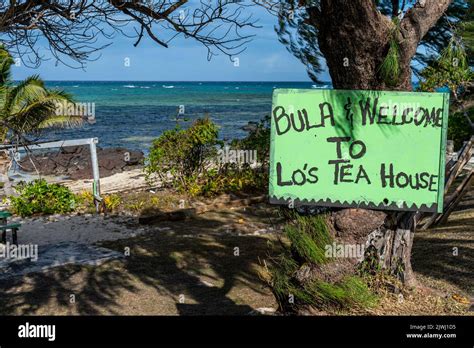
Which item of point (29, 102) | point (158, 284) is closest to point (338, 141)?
point (158, 284)

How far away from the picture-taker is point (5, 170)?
15070 mm

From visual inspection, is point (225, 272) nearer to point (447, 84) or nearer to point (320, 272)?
point (320, 272)

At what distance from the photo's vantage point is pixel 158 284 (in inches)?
273

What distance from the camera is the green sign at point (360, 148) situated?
4.01 m

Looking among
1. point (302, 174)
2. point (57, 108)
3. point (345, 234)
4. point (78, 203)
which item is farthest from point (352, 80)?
point (57, 108)

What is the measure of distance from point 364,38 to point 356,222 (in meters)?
1.33

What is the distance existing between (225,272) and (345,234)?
3136 mm

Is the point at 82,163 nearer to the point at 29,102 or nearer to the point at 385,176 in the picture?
the point at 29,102

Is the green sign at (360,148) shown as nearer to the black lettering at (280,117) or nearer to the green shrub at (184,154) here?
the black lettering at (280,117)

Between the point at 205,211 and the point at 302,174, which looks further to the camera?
the point at 205,211

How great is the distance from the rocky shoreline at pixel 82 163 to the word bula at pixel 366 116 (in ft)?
70.2

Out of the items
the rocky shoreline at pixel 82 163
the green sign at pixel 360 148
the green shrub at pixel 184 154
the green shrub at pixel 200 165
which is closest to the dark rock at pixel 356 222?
the green sign at pixel 360 148

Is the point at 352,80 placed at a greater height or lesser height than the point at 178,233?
greater
